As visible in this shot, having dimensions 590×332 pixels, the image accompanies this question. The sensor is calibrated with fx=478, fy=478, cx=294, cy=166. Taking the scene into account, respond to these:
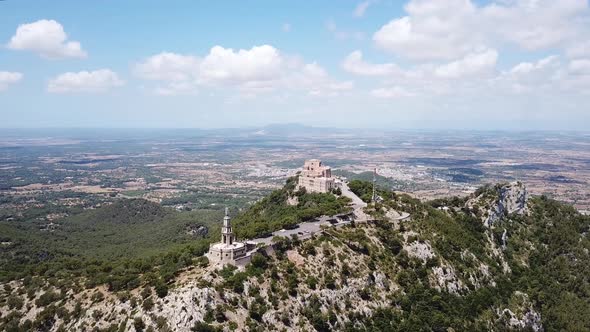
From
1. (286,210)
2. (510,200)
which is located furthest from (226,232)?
(510,200)

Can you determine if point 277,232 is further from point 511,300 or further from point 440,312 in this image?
point 511,300

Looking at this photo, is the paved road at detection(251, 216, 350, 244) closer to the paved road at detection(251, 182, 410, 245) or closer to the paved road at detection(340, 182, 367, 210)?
the paved road at detection(251, 182, 410, 245)

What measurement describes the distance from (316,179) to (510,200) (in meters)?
39.4

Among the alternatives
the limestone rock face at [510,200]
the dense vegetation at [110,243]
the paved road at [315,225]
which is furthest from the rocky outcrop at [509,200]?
the dense vegetation at [110,243]

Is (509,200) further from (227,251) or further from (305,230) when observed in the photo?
(227,251)

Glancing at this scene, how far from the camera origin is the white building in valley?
9050 centimetres

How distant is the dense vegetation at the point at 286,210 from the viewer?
6406 centimetres

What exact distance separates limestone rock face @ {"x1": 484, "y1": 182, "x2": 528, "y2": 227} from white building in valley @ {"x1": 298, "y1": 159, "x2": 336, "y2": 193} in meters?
31.8

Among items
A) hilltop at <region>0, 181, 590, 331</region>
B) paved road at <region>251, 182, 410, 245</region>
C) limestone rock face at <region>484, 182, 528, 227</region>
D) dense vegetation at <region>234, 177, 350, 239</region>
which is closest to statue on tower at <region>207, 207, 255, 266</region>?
hilltop at <region>0, 181, 590, 331</region>

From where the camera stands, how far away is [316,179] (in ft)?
304

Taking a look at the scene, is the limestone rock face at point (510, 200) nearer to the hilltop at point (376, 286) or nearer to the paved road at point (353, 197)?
the hilltop at point (376, 286)

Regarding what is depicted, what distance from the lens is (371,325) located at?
50.6m

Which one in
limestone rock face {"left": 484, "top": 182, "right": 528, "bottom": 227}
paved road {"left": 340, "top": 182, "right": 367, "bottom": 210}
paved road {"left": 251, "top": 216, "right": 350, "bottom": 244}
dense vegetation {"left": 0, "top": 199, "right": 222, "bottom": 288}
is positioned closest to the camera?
dense vegetation {"left": 0, "top": 199, "right": 222, "bottom": 288}

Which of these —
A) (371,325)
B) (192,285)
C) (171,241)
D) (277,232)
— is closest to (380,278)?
Result: (371,325)
